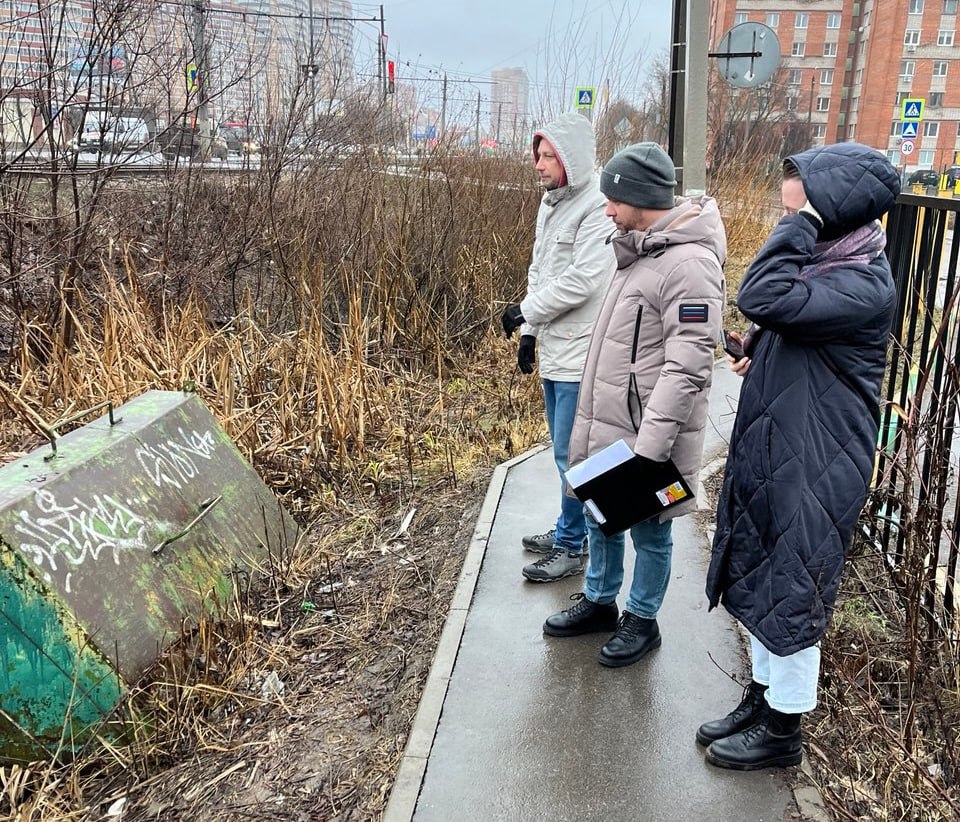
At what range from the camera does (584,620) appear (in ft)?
11.7

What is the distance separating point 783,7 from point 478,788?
8113 cm

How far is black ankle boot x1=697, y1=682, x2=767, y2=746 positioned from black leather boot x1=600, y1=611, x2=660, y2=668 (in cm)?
49

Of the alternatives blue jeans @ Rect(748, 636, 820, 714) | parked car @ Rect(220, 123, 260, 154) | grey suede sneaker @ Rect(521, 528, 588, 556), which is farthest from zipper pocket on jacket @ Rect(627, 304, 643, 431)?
parked car @ Rect(220, 123, 260, 154)

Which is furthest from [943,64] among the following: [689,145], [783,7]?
[689,145]

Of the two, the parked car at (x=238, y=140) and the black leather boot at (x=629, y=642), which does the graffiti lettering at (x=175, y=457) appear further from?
the parked car at (x=238, y=140)

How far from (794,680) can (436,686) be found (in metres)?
1.33

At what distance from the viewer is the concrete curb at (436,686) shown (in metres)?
2.69

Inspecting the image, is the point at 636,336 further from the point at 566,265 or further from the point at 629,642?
the point at 629,642

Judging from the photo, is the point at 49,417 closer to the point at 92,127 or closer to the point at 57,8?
the point at 92,127

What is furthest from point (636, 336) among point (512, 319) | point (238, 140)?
point (238, 140)

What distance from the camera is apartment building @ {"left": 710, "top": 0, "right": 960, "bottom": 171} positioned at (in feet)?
215

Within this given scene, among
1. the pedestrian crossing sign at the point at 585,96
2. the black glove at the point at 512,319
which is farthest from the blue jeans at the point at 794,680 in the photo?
the pedestrian crossing sign at the point at 585,96

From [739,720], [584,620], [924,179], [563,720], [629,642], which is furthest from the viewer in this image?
[924,179]

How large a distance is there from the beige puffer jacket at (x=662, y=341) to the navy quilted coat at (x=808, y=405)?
231mm
